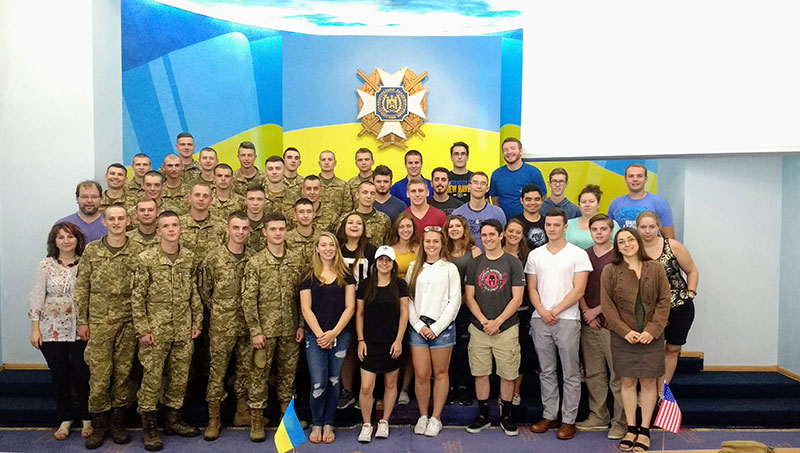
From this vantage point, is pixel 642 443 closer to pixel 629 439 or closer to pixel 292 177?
pixel 629 439

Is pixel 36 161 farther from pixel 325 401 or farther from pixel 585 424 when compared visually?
pixel 585 424

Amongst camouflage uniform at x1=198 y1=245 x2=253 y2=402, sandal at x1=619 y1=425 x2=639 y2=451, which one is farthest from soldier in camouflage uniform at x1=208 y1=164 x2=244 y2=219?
sandal at x1=619 y1=425 x2=639 y2=451

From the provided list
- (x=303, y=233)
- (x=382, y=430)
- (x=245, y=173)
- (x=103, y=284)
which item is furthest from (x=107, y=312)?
(x=382, y=430)

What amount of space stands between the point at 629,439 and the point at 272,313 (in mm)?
2774

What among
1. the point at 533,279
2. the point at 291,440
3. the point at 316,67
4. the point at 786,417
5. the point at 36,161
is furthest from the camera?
the point at 316,67

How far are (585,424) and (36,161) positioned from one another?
18.8ft

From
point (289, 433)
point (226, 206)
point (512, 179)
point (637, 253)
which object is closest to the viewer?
point (289, 433)

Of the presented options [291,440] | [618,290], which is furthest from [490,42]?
[291,440]

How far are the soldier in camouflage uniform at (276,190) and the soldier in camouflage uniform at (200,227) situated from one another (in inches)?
23.4

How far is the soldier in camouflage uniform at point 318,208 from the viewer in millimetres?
5086

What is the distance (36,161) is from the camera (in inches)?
237

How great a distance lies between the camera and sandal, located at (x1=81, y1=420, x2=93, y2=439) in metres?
4.52

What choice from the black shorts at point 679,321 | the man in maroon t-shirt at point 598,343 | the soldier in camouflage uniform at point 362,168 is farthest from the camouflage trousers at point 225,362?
the black shorts at point 679,321

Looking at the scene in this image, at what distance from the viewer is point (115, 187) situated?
5.34 m
